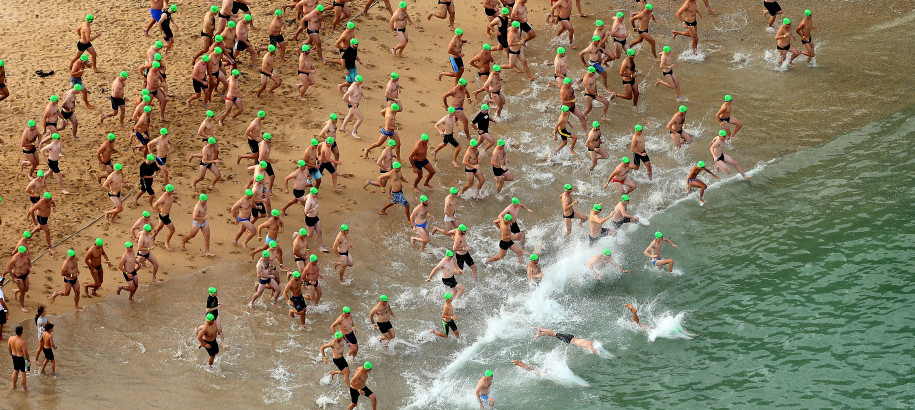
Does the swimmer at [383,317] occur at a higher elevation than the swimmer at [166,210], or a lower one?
lower

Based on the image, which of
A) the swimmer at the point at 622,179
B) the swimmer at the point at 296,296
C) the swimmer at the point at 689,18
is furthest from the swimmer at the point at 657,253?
the swimmer at the point at 689,18

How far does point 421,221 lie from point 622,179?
412cm

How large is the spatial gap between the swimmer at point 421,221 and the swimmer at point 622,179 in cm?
379

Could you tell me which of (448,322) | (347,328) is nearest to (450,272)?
(448,322)

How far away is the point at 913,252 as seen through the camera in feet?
63.1

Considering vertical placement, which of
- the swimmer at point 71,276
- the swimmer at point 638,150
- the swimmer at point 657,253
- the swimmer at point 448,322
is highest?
the swimmer at point 638,150

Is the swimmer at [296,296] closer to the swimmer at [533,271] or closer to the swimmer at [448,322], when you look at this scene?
the swimmer at [448,322]

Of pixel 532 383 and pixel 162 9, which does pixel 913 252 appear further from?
pixel 162 9

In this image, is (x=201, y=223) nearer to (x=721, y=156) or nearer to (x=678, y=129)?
(x=678, y=129)

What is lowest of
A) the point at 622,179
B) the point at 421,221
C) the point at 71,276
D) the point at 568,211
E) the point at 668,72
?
the point at 71,276

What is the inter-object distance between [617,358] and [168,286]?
7777 mm

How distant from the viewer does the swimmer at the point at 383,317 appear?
1728 centimetres

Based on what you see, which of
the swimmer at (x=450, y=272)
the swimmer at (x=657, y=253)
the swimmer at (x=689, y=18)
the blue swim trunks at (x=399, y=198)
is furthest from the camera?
the swimmer at (x=689, y=18)

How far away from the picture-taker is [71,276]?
17750mm
